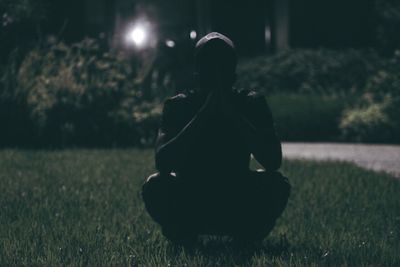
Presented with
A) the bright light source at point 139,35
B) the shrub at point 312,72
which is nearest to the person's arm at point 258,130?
the bright light source at point 139,35

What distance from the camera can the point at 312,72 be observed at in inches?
516

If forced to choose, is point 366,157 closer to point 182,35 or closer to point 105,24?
point 182,35

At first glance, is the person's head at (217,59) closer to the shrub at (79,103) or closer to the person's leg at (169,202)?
the person's leg at (169,202)

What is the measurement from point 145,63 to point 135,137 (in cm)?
166

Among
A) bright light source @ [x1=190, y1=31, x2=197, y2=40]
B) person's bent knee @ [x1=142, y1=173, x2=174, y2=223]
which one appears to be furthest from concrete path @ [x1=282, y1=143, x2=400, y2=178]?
bright light source @ [x1=190, y1=31, x2=197, y2=40]

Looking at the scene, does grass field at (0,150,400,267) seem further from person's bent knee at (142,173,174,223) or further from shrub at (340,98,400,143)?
shrub at (340,98,400,143)

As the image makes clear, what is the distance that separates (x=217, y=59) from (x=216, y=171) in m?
0.56

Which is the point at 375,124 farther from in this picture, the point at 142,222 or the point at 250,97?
the point at 250,97

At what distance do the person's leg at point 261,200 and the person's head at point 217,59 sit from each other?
1.64 ft

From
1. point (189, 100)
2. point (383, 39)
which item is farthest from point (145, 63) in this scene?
point (189, 100)

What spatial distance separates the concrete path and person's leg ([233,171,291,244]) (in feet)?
12.7

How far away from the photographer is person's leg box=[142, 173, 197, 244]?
10.3 ft

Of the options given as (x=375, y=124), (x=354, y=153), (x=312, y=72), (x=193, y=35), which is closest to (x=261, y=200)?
(x=354, y=153)

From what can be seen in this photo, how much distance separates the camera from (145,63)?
33.8ft
